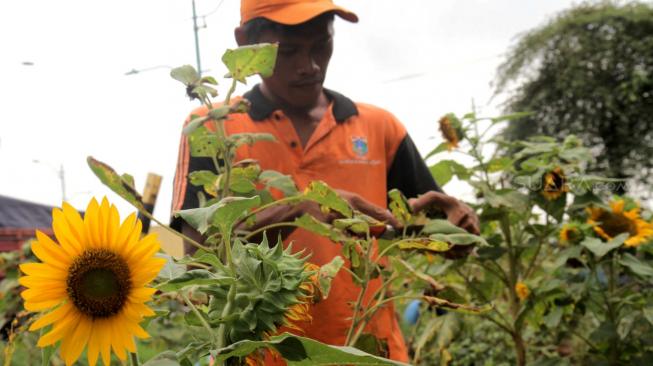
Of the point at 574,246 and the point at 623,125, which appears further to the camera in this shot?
the point at 623,125

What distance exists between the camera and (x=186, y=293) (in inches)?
20.2

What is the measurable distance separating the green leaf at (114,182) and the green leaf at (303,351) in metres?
0.17

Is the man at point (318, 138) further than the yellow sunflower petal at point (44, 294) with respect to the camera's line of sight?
Yes

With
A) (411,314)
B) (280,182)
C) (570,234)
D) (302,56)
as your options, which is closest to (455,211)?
(280,182)

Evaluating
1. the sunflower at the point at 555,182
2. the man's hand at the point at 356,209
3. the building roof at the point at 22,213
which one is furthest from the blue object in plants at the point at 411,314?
the building roof at the point at 22,213

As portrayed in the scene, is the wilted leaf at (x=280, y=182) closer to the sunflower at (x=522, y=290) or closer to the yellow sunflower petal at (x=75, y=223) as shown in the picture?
the yellow sunflower petal at (x=75, y=223)

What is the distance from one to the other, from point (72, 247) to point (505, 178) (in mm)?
1109

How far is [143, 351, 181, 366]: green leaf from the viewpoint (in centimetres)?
44

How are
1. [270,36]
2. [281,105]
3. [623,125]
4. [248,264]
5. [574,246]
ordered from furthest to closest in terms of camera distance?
[623,125] → [574,246] → [281,105] → [270,36] → [248,264]

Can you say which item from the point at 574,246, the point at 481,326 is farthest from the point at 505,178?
the point at 481,326

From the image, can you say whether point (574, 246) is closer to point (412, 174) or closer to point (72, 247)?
point (412, 174)

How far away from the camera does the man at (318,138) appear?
1.04 meters

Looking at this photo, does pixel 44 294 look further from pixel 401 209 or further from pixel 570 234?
pixel 570 234

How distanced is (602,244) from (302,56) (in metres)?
0.62
